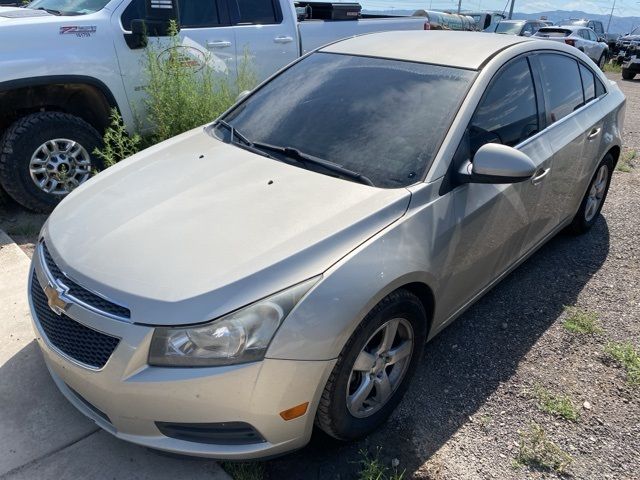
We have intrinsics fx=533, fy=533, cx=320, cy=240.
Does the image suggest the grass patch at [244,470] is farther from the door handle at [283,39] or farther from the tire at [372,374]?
the door handle at [283,39]

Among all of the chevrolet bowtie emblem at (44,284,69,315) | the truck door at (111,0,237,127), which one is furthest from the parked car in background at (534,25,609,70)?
the chevrolet bowtie emblem at (44,284,69,315)

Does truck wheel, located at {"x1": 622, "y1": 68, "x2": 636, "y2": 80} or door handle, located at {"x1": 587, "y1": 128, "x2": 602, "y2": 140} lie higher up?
door handle, located at {"x1": 587, "y1": 128, "x2": 602, "y2": 140}

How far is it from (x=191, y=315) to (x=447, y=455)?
1390 mm

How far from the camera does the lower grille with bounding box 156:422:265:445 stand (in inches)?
78.8

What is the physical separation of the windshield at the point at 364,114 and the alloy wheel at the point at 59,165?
1928 millimetres

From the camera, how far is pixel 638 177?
20.4ft

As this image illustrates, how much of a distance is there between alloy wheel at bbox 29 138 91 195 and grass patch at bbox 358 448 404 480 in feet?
11.8

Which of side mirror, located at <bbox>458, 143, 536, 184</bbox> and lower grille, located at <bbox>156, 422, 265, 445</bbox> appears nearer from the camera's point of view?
lower grille, located at <bbox>156, 422, 265, 445</bbox>

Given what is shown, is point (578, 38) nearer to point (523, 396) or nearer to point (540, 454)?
point (523, 396)

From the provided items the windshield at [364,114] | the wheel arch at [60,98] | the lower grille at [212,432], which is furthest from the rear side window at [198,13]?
the lower grille at [212,432]

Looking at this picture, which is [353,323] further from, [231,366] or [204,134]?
[204,134]

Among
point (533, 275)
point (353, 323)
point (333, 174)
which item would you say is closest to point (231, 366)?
point (353, 323)

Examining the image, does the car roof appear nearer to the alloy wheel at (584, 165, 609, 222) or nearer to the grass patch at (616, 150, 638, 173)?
the alloy wheel at (584, 165, 609, 222)

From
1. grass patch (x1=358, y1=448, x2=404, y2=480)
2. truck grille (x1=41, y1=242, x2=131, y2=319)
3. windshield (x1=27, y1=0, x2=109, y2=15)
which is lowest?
grass patch (x1=358, y1=448, x2=404, y2=480)
